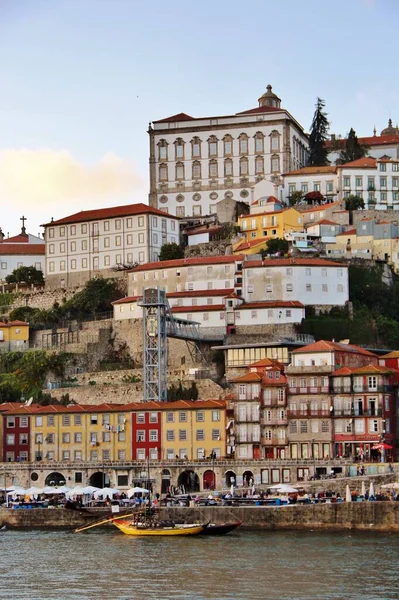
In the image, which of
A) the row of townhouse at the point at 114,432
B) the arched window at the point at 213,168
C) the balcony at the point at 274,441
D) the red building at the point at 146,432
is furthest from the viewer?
the arched window at the point at 213,168

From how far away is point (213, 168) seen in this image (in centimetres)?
12731

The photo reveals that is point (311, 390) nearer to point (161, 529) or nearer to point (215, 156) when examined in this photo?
point (161, 529)

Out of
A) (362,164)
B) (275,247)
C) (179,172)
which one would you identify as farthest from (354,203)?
(179,172)

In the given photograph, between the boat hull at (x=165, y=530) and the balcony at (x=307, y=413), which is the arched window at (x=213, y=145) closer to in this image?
the balcony at (x=307, y=413)

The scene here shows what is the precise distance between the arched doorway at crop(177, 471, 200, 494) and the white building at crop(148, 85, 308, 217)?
42.9 meters

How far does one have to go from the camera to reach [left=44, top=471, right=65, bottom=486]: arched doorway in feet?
290

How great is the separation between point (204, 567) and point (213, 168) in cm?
7061

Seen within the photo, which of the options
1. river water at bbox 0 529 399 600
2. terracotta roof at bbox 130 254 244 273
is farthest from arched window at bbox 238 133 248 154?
river water at bbox 0 529 399 600

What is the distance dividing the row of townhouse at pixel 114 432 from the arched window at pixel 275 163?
39243 millimetres

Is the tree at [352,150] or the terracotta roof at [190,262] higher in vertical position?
the tree at [352,150]

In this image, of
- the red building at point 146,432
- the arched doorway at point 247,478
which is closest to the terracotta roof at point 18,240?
the red building at point 146,432

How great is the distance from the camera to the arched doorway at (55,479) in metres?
88.5

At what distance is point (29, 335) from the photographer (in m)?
111

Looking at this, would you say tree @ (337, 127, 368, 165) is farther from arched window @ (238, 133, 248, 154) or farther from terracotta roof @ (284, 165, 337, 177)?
arched window @ (238, 133, 248, 154)
